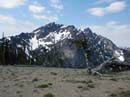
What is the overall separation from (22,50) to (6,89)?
140m

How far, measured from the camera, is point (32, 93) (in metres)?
24.5

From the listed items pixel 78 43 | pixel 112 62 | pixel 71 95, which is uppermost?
pixel 78 43

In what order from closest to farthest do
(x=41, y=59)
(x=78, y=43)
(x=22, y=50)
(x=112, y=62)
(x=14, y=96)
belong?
(x=14, y=96)
(x=112, y=62)
(x=78, y=43)
(x=22, y=50)
(x=41, y=59)

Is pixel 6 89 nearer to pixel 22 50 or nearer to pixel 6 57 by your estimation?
pixel 6 57

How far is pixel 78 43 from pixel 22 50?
8055 cm

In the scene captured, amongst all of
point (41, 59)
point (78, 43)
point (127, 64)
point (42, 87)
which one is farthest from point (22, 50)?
point (42, 87)

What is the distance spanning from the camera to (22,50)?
16575cm

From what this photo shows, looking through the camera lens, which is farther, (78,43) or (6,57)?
(6,57)

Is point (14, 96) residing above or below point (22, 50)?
below

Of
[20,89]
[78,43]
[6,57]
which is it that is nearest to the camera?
[20,89]

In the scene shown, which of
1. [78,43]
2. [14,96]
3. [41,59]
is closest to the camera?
[14,96]

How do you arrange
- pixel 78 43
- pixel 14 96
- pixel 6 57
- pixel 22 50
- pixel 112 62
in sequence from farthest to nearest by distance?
pixel 22 50, pixel 6 57, pixel 78 43, pixel 112 62, pixel 14 96

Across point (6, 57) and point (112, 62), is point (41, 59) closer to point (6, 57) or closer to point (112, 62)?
point (6, 57)

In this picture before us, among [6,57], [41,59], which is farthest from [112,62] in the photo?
[41,59]
